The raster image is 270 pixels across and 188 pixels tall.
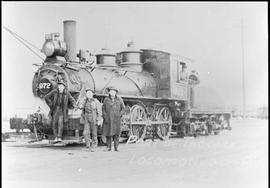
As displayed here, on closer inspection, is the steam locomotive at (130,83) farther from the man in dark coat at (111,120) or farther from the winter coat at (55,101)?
the man in dark coat at (111,120)

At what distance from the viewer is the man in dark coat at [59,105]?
11.4 meters

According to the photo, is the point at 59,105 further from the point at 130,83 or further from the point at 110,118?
the point at 130,83

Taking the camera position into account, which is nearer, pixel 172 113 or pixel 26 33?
pixel 26 33

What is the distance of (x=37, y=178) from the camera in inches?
303

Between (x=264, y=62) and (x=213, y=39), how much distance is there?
5.25ft

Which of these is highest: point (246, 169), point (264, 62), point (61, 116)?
point (264, 62)

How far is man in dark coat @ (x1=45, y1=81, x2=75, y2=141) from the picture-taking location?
11.4 metres

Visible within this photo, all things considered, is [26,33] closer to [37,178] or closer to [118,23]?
[118,23]

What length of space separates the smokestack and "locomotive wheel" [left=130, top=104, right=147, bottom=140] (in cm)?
243

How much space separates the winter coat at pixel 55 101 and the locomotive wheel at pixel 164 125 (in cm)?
367

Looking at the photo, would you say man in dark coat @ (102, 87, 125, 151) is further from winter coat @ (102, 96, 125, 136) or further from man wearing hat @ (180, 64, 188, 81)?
man wearing hat @ (180, 64, 188, 81)

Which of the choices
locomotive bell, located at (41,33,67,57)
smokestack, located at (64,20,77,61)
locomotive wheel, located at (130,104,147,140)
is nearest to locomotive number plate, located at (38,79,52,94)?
locomotive bell, located at (41,33,67,57)

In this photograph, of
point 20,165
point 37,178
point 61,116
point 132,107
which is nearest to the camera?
point 37,178

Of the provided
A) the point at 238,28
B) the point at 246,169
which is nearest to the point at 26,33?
the point at 238,28
